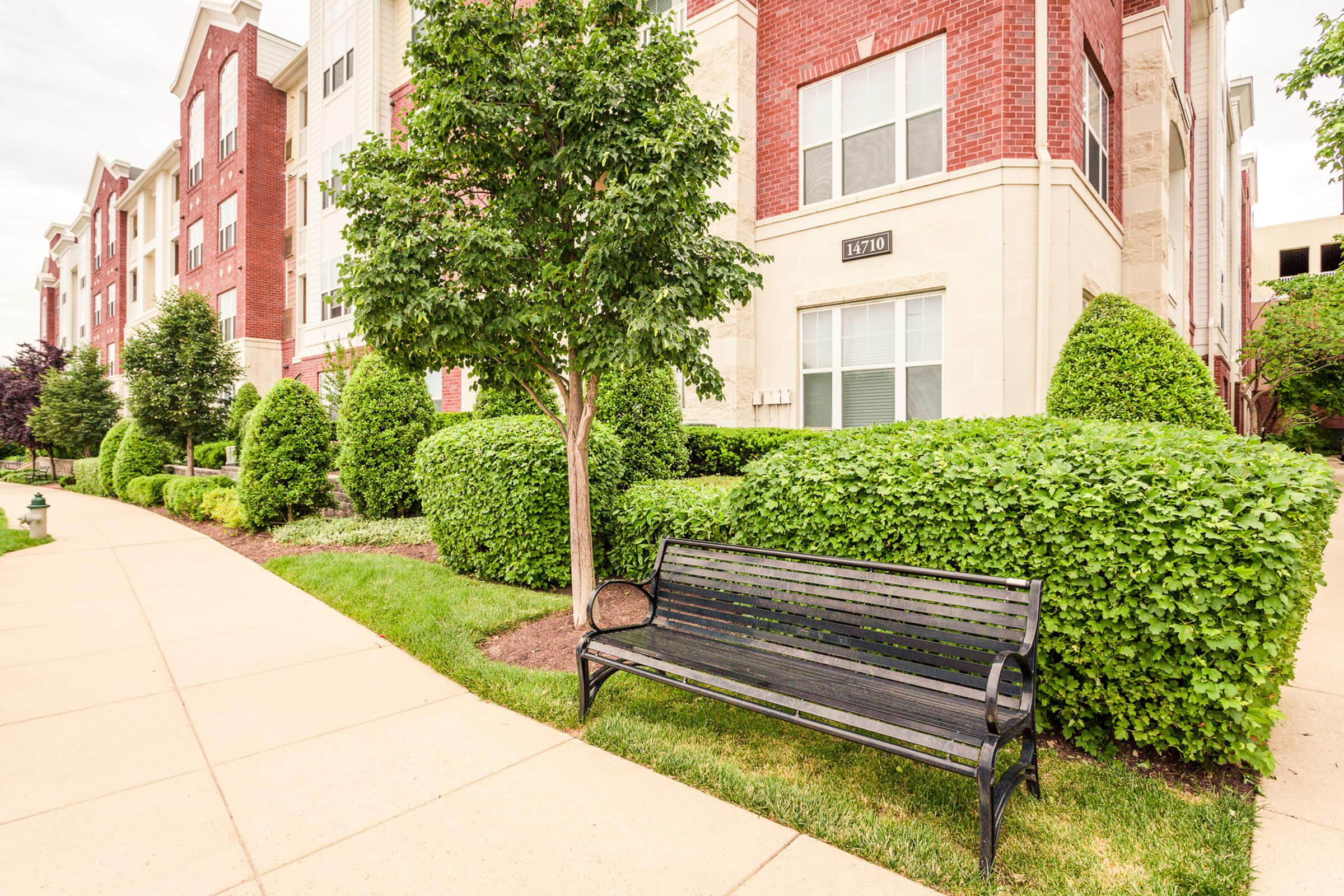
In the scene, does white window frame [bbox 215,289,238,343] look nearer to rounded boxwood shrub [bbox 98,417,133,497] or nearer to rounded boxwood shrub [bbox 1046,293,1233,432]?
rounded boxwood shrub [bbox 98,417,133,497]

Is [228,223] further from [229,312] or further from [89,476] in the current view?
[89,476]

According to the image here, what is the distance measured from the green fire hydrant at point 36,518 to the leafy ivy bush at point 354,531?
3687 mm

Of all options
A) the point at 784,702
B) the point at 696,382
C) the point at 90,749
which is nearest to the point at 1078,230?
the point at 696,382

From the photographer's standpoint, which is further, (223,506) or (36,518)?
(223,506)

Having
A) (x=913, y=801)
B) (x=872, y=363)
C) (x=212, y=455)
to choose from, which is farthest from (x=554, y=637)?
(x=212, y=455)

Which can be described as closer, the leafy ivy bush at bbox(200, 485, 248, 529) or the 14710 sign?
the 14710 sign

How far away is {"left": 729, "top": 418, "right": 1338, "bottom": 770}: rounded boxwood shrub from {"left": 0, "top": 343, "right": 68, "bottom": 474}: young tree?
1284 inches

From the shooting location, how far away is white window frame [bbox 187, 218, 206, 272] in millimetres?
29188

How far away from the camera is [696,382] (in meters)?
5.07

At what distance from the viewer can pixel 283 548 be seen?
9.41 m

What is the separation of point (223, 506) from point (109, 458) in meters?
9.64

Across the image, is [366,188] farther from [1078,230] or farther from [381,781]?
[1078,230]

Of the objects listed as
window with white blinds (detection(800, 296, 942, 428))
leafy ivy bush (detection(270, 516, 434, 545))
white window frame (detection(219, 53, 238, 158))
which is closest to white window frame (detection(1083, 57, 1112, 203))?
window with white blinds (detection(800, 296, 942, 428))

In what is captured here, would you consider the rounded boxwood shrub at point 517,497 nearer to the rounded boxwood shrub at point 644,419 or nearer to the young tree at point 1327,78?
the rounded boxwood shrub at point 644,419
